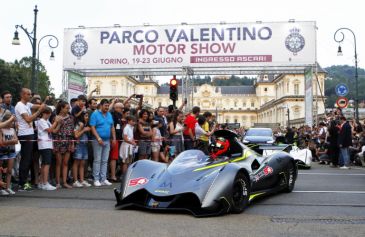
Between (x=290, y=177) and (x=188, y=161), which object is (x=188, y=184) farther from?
(x=290, y=177)

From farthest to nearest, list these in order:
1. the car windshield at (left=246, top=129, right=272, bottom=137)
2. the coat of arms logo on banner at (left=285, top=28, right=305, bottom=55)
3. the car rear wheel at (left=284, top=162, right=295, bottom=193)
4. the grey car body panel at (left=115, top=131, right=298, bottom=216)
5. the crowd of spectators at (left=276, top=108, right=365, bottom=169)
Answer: the coat of arms logo on banner at (left=285, top=28, right=305, bottom=55) → the car windshield at (left=246, top=129, right=272, bottom=137) → the crowd of spectators at (left=276, top=108, right=365, bottom=169) → the car rear wheel at (left=284, top=162, right=295, bottom=193) → the grey car body panel at (left=115, top=131, right=298, bottom=216)

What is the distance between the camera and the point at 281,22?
2602 cm

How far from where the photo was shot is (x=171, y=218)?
6.57 m

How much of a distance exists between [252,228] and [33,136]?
5.74 metres

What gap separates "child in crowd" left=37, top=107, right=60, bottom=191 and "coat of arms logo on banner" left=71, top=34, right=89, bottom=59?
700 inches

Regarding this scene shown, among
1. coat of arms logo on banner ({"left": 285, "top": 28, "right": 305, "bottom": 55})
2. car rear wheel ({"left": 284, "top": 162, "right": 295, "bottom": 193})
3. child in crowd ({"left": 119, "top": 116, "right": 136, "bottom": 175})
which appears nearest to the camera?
car rear wheel ({"left": 284, "top": 162, "right": 295, "bottom": 193})

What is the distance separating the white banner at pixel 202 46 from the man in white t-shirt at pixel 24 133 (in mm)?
17147

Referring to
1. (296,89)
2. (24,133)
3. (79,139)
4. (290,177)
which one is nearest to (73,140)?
(79,139)

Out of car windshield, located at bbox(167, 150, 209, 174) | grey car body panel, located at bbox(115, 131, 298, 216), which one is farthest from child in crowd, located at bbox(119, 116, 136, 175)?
car windshield, located at bbox(167, 150, 209, 174)

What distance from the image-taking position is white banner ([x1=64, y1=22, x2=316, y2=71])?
2592cm

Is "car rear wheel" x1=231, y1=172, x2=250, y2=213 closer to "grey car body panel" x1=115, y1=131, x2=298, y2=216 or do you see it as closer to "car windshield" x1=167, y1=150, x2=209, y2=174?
"grey car body panel" x1=115, y1=131, x2=298, y2=216

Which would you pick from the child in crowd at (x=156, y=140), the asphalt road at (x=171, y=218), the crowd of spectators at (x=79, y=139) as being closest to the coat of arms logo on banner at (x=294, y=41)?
the crowd of spectators at (x=79, y=139)

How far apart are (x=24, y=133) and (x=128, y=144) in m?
2.83

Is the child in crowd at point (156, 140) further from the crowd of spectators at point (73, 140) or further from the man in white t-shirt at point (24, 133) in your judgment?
the man in white t-shirt at point (24, 133)
